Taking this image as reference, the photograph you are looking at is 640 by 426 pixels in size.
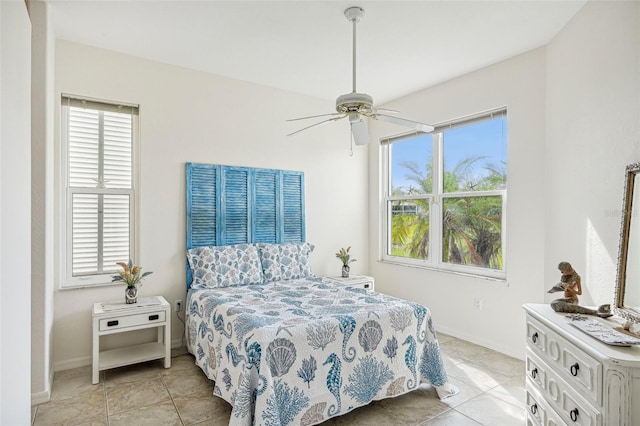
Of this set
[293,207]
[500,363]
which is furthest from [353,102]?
[500,363]

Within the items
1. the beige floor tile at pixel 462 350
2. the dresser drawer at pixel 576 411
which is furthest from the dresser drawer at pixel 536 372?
the beige floor tile at pixel 462 350

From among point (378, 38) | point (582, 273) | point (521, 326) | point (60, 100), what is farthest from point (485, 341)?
point (60, 100)

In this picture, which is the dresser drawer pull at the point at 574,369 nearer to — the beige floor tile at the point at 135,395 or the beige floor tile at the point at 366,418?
the beige floor tile at the point at 366,418

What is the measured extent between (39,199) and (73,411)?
1510mm

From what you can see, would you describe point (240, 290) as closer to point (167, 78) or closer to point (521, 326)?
point (167, 78)

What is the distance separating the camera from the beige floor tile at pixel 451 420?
92.7 inches

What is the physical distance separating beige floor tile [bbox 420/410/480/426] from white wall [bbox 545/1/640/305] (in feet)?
3.85

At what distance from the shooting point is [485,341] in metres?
3.70

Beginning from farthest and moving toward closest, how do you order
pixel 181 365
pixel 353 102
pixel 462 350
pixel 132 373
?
pixel 462 350
pixel 181 365
pixel 132 373
pixel 353 102

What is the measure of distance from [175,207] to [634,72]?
3.74 m

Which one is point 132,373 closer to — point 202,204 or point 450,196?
point 202,204

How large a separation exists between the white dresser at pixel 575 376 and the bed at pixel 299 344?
0.81 meters

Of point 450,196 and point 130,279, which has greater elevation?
point 450,196

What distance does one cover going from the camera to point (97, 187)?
332cm
